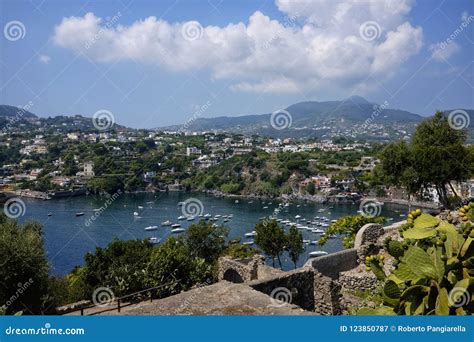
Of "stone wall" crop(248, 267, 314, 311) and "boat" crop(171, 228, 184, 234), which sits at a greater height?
"stone wall" crop(248, 267, 314, 311)

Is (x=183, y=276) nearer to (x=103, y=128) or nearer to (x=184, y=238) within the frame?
(x=184, y=238)

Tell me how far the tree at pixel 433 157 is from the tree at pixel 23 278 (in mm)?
14894

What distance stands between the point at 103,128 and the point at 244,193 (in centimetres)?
7729

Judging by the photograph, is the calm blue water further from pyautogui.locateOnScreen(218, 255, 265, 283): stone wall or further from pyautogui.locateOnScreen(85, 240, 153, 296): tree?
pyautogui.locateOnScreen(218, 255, 265, 283): stone wall

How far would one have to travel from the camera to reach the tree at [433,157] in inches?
715

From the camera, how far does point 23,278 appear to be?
11734 mm

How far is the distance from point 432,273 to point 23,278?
11419 millimetres

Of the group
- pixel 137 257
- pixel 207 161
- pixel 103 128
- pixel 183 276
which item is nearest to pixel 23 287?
pixel 183 276
